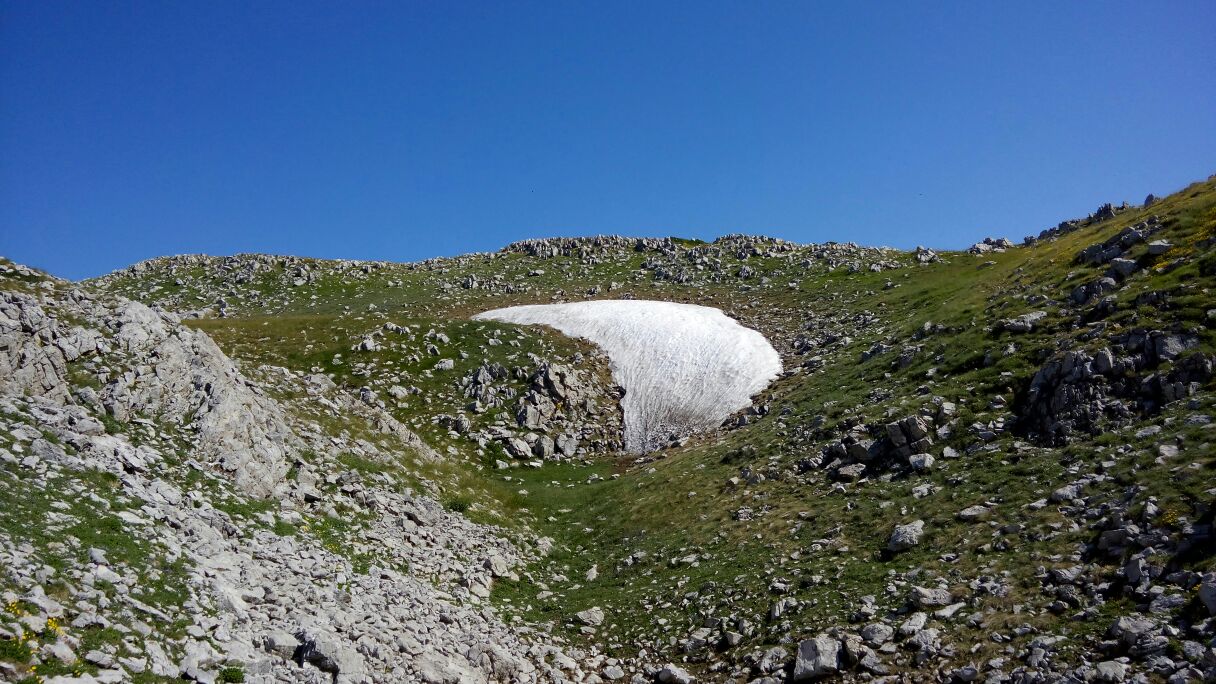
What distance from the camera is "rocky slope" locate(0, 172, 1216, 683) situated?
13.9 meters

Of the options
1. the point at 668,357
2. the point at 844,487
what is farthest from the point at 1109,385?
the point at 668,357

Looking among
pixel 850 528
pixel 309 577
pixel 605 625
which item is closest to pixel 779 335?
pixel 850 528

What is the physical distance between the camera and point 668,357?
186ft

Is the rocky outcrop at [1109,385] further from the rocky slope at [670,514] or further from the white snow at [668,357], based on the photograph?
the white snow at [668,357]

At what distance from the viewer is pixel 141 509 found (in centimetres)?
1669

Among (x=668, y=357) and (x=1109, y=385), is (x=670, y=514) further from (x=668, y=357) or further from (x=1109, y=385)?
(x=668, y=357)

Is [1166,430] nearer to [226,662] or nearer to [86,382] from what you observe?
[226,662]

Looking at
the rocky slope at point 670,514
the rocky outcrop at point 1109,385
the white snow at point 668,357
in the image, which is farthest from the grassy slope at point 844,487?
the white snow at point 668,357

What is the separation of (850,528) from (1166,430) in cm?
1049

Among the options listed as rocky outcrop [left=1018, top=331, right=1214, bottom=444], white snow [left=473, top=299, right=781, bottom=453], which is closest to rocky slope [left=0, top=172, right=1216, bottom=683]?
rocky outcrop [left=1018, top=331, right=1214, bottom=444]

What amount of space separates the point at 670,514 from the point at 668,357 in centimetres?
2703

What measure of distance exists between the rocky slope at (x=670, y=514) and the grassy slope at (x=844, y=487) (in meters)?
0.16

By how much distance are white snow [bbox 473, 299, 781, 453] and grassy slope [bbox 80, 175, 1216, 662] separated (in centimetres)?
329

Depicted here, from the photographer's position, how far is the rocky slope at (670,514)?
45.7 ft
